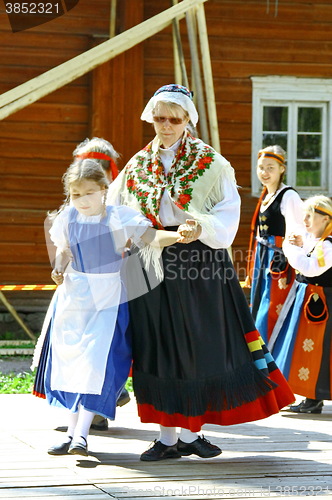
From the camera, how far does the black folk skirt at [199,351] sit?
3.78 meters

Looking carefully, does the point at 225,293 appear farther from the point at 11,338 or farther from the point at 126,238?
the point at 11,338

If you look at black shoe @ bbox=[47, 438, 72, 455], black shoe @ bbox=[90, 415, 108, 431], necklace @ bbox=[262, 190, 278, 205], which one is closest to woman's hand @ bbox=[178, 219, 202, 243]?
black shoe @ bbox=[47, 438, 72, 455]

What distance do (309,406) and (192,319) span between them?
1706 mm

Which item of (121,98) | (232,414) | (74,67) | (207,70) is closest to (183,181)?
(232,414)

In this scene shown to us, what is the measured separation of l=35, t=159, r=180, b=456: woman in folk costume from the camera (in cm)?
→ 382

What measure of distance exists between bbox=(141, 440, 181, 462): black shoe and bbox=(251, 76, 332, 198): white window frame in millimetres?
5943

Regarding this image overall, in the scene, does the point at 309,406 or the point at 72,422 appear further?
the point at 309,406

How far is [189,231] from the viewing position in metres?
3.65

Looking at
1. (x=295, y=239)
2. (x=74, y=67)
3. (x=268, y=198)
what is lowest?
(x=295, y=239)

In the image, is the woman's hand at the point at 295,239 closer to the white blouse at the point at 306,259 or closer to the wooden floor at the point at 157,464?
the white blouse at the point at 306,259

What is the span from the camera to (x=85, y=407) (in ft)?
12.4

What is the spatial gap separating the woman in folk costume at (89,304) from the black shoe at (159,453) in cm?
24

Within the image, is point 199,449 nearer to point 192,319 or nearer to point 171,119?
point 192,319

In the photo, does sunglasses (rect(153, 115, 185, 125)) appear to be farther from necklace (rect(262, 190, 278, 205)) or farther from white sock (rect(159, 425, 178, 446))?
necklace (rect(262, 190, 278, 205))
